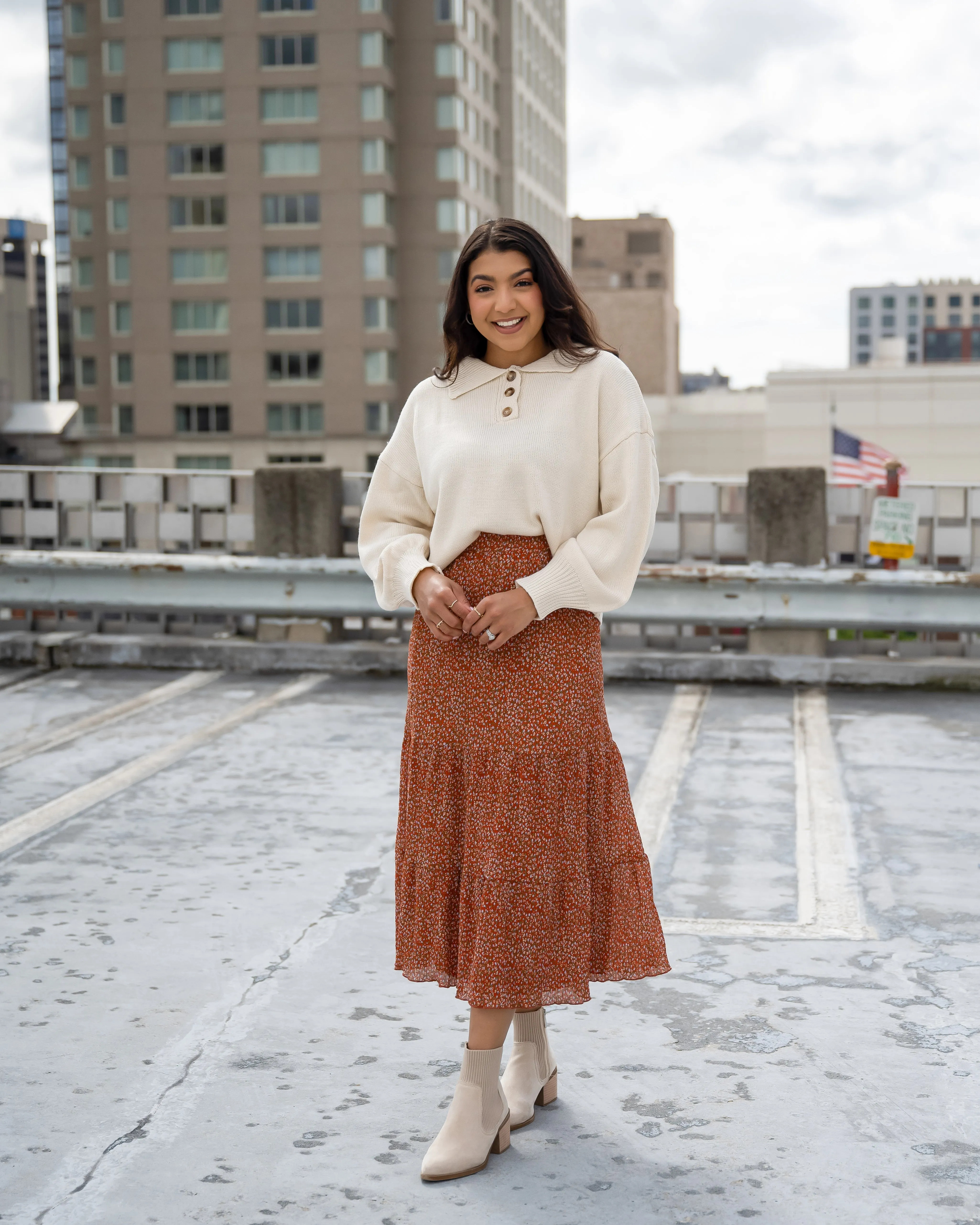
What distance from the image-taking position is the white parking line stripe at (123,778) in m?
5.51

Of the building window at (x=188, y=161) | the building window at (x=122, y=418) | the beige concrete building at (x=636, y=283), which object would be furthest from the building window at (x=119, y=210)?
the beige concrete building at (x=636, y=283)

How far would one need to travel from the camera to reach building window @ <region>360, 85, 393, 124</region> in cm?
6600

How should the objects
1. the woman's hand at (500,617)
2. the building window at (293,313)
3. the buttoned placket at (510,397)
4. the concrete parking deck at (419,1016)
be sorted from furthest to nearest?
1. the building window at (293,313)
2. the buttoned placket at (510,397)
3. the woman's hand at (500,617)
4. the concrete parking deck at (419,1016)

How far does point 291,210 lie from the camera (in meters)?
67.6

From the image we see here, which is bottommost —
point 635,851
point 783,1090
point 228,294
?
point 783,1090

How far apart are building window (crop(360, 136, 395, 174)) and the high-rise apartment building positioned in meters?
0.10

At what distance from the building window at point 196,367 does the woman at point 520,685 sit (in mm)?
68344

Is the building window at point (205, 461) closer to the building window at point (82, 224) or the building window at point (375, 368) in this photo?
the building window at point (375, 368)

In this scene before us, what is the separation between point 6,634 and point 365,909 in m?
6.07

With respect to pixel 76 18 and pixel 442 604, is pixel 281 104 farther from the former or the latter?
pixel 442 604

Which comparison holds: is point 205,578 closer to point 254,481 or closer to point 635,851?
point 254,481

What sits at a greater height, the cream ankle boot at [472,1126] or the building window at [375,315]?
the building window at [375,315]

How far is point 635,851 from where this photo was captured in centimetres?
305

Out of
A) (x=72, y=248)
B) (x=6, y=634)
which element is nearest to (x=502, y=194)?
(x=72, y=248)
